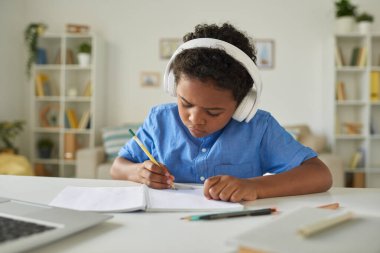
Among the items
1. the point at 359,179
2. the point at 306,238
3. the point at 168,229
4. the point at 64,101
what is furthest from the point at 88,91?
the point at 306,238

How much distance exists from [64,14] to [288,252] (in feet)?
14.8

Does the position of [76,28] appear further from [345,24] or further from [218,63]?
[218,63]

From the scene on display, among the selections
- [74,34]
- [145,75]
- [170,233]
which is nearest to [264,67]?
[145,75]

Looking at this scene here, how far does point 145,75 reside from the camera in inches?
174

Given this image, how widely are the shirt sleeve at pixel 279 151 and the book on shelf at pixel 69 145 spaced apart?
327 centimetres

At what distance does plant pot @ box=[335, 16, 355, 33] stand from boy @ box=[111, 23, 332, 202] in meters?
3.09

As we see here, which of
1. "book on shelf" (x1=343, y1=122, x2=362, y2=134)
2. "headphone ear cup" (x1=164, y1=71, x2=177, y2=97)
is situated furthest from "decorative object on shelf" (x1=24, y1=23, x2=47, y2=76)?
"headphone ear cup" (x1=164, y1=71, x2=177, y2=97)

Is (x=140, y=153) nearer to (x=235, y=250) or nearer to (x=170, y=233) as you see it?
(x=170, y=233)

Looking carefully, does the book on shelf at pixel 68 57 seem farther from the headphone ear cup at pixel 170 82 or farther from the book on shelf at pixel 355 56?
the headphone ear cup at pixel 170 82

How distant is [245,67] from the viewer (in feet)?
3.69

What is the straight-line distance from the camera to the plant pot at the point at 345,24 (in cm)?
397

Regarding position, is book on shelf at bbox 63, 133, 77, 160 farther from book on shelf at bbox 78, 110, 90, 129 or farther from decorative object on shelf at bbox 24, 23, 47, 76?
decorative object on shelf at bbox 24, 23, 47, 76

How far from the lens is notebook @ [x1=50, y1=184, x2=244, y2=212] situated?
84 centimetres

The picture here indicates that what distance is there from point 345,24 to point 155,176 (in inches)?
138
